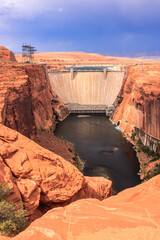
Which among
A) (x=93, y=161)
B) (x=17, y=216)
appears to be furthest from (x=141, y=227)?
(x=93, y=161)

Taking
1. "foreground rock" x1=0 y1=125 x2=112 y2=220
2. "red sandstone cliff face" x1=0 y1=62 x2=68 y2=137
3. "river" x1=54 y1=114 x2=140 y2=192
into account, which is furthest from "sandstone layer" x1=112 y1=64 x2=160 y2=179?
"red sandstone cliff face" x1=0 y1=62 x2=68 y2=137

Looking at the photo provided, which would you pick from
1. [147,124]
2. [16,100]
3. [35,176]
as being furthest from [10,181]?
[147,124]

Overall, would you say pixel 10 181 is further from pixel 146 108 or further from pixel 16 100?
pixel 146 108

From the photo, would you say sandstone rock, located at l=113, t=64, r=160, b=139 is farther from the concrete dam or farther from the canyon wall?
the concrete dam

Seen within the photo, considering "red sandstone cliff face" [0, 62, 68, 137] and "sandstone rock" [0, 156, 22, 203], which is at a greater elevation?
"red sandstone cliff face" [0, 62, 68, 137]

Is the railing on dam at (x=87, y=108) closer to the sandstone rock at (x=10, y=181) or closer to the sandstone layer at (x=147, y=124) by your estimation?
the sandstone layer at (x=147, y=124)

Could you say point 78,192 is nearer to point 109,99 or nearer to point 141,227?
point 141,227
